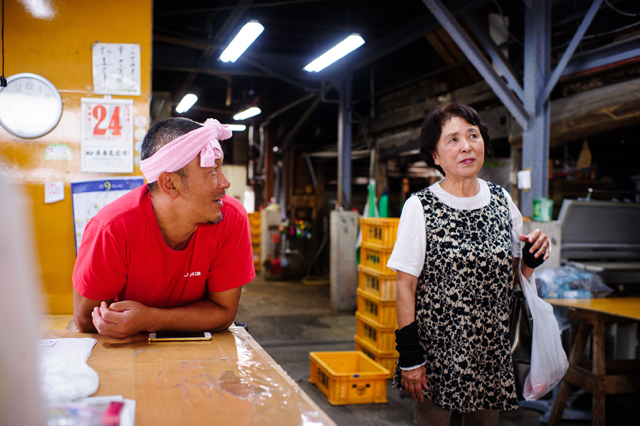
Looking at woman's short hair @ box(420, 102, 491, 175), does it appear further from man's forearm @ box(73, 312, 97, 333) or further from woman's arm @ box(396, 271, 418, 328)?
man's forearm @ box(73, 312, 97, 333)

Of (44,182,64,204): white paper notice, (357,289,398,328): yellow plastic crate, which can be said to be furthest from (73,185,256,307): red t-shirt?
(357,289,398,328): yellow plastic crate

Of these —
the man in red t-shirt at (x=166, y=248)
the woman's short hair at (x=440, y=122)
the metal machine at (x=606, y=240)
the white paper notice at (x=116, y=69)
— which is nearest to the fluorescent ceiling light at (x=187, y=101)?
the white paper notice at (x=116, y=69)

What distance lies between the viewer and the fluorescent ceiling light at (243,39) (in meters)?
5.30

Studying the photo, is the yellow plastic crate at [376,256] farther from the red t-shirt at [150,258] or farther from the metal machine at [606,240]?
the red t-shirt at [150,258]

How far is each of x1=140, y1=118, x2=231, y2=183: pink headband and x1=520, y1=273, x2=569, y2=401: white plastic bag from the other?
158 cm

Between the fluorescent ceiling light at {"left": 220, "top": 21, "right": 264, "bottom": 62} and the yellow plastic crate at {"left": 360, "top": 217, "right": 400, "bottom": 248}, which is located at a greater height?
the fluorescent ceiling light at {"left": 220, "top": 21, "right": 264, "bottom": 62}

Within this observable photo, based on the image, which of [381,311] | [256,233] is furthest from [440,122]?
[256,233]

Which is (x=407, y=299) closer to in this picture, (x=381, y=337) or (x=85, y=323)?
(x=85, y=323)

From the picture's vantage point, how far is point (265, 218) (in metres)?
11.5

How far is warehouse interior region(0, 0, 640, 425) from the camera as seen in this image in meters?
3.16

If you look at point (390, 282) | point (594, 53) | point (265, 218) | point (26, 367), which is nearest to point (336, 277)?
point (390, 282)

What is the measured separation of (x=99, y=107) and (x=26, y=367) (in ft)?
10.2

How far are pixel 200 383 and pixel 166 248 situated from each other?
26.3 inches

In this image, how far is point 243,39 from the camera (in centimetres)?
571
